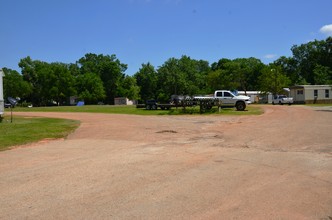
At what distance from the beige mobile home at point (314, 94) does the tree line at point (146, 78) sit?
17.3m

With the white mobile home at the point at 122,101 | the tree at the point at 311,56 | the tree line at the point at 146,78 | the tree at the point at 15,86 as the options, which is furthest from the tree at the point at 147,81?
the tree at the point at 311,56

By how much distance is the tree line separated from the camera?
8150 centimetres

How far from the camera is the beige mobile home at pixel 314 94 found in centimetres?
5578

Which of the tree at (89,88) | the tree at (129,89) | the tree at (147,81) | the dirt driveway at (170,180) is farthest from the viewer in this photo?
the tree at (147,81)

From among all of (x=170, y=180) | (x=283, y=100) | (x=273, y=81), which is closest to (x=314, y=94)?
(x=283, y=100)

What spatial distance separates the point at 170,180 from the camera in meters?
6.84

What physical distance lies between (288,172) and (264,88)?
6070 cm

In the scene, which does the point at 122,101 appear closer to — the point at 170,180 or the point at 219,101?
the point at 219,101

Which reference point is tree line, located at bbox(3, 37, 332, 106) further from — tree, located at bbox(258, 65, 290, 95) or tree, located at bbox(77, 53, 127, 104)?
tree, located at bbox(258, 65, 290, 95)

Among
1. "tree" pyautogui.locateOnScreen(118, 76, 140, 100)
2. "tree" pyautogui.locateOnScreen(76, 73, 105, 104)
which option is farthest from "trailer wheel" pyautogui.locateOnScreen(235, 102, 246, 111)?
"tree" pyautogui.locateOnScreen(76, 73, 105, 104)

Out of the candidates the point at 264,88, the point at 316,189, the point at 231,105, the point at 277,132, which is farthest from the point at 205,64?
the point at 316,189

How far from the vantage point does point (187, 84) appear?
82.5m

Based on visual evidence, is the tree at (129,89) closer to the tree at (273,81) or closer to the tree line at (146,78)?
the tree line at (146,78)

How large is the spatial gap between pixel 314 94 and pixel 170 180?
54.3 meters
